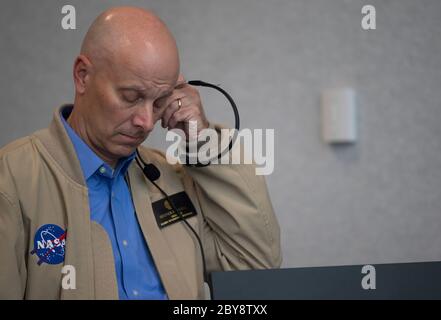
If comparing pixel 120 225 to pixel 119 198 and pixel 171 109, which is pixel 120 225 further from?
pixel 171 109

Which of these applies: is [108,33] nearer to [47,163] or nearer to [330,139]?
[47,163]

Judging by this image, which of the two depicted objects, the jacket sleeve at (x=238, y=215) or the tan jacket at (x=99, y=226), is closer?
the tan jacket at (x=99, y=226)

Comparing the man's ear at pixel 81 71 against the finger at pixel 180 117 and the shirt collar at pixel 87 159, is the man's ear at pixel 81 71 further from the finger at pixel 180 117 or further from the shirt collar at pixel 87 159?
the finger at pixel 180 117

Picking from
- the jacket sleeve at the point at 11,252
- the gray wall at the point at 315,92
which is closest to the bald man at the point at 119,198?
the jacket sleeve at the point at 11,252

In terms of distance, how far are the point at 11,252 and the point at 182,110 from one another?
0.52 m

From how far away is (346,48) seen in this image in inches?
85.6

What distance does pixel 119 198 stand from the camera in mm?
1379

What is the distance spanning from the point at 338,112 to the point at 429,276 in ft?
3.69

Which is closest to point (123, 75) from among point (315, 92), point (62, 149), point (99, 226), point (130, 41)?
point (130, 41)

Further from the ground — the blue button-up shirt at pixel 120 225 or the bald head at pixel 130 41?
the bald head at pixel 130 41

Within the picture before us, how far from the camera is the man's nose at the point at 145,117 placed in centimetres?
129

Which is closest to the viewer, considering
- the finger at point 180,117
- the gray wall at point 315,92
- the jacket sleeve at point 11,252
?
the jacket sleeve at point 11,252
